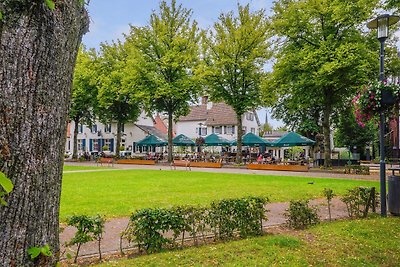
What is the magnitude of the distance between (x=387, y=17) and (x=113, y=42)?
37869 mm

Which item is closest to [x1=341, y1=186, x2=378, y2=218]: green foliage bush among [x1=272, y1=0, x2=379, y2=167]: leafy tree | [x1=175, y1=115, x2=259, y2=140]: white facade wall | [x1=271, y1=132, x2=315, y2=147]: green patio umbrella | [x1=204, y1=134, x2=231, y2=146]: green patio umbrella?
[x1=272, y1=0, x2=379, y2=167]: leafy tree

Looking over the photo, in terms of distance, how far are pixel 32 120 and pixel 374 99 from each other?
881cm

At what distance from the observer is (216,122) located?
57.5 m

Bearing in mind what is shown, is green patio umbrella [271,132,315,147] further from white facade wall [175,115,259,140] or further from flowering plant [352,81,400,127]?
white facade wall [175,115,259,140]

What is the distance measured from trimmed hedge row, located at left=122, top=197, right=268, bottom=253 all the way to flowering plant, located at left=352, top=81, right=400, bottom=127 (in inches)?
159

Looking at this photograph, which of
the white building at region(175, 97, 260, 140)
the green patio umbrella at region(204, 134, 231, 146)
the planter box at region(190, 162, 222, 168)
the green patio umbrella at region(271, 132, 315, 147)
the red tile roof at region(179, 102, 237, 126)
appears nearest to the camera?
the green patio umbrella at region(271, 132, 315, 147)

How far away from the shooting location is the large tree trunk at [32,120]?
192cm

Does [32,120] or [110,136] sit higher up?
[110,136]

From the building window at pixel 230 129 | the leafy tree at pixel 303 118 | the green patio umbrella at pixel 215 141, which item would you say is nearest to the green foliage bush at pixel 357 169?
the green patio umbrella at pixel 215 141

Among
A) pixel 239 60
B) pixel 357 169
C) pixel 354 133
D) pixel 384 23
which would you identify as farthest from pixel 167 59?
pixel 354 133

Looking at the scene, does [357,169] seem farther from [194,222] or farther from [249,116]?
[249,116]

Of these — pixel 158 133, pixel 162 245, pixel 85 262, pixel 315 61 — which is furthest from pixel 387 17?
pixel 158 133

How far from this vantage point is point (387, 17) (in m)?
8.94

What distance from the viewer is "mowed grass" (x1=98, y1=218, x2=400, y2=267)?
5.31 metres
